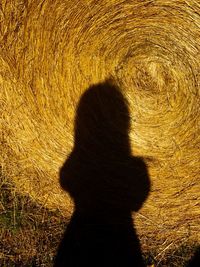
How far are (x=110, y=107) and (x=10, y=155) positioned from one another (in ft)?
2.88

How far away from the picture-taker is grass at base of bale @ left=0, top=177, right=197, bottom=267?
3400mm

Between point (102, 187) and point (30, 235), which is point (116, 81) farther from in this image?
point (30, 235)

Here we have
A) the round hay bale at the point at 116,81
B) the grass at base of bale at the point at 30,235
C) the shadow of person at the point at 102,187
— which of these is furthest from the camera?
the grass at base of bale at the point at 30,235

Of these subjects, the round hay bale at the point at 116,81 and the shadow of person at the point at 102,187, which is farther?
the shadow of person at the point at 102,187

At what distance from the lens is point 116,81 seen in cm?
315

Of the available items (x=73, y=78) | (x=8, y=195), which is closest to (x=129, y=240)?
(x=8, y=195)

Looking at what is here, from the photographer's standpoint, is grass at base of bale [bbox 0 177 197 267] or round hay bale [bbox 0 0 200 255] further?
grass at base of bale [bbox 0 177 197 267]

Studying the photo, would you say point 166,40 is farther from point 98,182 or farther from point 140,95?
point 98,182

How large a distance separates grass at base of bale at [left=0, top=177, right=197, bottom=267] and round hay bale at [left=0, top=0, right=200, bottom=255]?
0.32ft

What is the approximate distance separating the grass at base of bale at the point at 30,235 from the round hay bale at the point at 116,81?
0.10 m

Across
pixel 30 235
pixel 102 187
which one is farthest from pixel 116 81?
pixel 30 235

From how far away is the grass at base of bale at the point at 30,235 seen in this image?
340 centimetres

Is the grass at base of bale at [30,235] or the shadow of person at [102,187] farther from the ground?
the shadow of person at [102,187]

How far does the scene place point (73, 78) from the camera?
3.13 m
